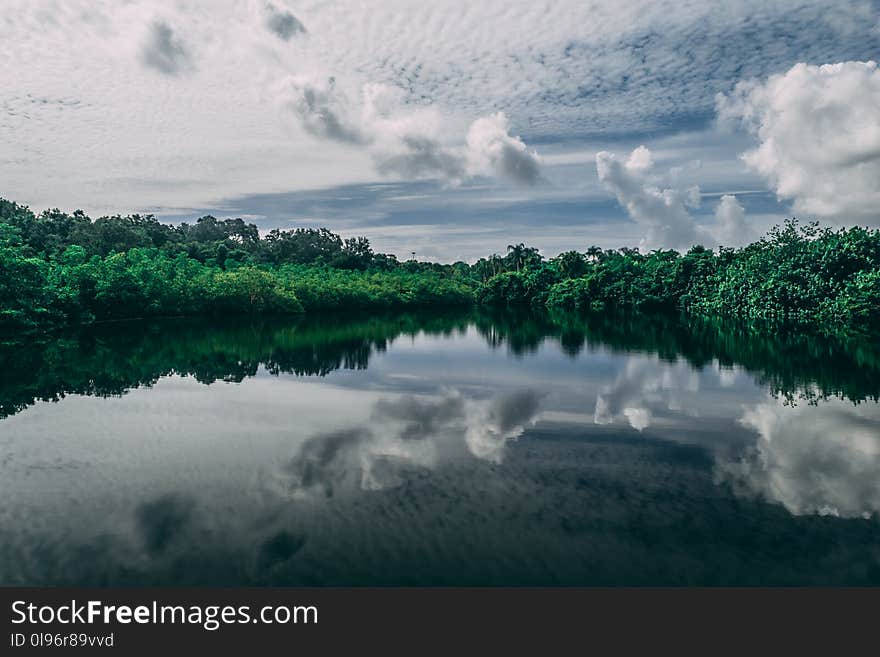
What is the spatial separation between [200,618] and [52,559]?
280 centimetres

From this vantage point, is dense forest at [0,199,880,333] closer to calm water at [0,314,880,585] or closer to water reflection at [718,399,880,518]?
calm water at [0,314,880,585]

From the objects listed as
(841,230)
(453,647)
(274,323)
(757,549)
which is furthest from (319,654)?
(841,230)

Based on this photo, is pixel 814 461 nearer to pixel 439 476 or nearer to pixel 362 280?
pixel 439 476

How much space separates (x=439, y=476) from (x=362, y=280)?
71.9 m

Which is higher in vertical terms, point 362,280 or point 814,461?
point 362,280

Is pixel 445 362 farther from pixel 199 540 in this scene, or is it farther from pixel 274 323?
pixel 274 323

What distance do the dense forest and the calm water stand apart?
21.3 meters

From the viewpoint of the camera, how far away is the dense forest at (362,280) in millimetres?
42281

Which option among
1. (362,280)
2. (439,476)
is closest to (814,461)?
(439,476)

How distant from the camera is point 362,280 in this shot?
3216 inches

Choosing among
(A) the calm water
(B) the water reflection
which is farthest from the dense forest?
(B) the water reflection

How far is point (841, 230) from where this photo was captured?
50688mm

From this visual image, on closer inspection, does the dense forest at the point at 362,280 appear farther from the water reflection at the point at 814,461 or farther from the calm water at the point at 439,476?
the water reflection at the point at 814,461

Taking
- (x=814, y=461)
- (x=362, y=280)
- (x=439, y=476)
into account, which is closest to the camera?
(x=439, y=476)
